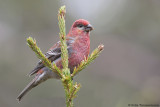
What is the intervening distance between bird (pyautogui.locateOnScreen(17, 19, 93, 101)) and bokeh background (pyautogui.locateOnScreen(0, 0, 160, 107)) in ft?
5.56

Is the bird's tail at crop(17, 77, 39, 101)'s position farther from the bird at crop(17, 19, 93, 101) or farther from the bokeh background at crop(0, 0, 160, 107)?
the bokeh background at crop(0, 0, 160, 107)

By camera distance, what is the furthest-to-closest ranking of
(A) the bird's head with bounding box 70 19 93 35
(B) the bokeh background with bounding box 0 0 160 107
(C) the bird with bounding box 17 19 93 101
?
(B) the bokeh background with bounding box 0 0 160 107 < (A) the bird's head with bounding box 70 19 93 35 < (C) the bird with bounding box 17 19 93 101

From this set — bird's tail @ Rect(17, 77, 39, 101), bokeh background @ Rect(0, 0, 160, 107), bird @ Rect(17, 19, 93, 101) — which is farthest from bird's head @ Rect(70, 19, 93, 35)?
bokeh background @ Rect(0, 0, 160, 107)

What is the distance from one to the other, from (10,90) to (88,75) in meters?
2.49

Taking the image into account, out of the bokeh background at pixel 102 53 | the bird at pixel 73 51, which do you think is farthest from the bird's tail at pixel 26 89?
the bokeh background at pixel 102 53

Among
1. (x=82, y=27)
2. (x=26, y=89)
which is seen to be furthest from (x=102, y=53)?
(x=26, y=89)

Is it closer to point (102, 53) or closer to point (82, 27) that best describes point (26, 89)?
point (82, 27)

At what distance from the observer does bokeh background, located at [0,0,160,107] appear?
23.0ft

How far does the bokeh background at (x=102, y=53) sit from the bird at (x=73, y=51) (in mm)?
1695

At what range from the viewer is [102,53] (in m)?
8.91

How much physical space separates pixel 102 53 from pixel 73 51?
454 centimetres

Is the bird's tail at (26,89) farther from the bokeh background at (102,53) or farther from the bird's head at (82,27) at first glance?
the bokeh background at (102,53)

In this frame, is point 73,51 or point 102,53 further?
point 102,53

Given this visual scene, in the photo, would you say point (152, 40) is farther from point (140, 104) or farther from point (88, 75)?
point (140, 104)
